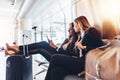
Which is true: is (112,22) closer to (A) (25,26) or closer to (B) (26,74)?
(B) (26,74)

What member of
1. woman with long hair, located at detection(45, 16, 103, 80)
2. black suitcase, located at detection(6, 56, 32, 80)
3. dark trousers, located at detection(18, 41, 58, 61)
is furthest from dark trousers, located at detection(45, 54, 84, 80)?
black suitcase, located at detection(6, 56, 32, 80)

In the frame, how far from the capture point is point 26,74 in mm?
3115

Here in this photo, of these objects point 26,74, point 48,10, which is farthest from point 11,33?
point 26,74

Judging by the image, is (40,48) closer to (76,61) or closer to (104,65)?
(76,61)

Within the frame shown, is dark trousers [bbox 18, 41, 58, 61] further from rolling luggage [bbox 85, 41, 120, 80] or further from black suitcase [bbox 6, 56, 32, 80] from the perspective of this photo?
rolling luggage [bbox 85, 41, 120, 80]

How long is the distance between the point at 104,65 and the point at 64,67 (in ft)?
2.37

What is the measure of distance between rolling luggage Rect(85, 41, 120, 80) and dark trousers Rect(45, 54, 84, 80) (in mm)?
341

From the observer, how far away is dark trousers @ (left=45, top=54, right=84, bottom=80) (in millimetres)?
1829

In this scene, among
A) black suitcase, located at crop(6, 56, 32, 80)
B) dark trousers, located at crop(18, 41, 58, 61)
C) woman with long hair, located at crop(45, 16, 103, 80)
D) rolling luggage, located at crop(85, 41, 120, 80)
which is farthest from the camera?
black suitcase, located at crop(6, 56, 32, 80)

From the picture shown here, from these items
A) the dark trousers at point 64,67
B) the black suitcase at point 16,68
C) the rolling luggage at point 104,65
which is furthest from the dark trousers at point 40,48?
the rolling luggage at point 104,65

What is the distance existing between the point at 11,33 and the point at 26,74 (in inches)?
114

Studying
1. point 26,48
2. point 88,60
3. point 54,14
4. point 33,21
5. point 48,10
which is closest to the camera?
point 88,60

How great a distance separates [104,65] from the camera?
123 centimetres

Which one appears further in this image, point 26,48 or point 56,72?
point 26,48
